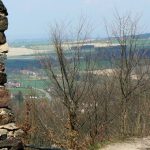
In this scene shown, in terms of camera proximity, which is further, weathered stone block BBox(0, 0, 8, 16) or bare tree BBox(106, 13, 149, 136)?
bare tree BBox(106, 13, 149, 136)

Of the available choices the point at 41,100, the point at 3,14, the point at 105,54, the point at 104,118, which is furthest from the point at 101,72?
the point at 3,14

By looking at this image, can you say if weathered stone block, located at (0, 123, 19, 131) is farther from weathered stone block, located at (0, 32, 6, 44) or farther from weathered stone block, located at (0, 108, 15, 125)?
weathered stone block, located at (0, 32, 6, 44)

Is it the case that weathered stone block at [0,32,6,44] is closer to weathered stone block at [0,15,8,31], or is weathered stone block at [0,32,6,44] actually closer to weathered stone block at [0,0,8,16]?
weathered stone block at [0,15,8,31]

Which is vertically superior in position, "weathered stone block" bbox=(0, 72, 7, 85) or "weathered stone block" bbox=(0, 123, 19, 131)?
"weathered stone block" bbox=(0, 72, 7, 85)

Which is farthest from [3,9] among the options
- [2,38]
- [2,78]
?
[2,78]

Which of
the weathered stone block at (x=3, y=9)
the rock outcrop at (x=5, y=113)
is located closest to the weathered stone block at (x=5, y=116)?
the rock outcrop at (x=5, y=113)

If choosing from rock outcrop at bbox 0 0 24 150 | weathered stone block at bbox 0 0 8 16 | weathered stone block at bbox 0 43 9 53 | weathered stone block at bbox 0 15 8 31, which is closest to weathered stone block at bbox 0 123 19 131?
rock outcrop at bbox 0 0 24 150

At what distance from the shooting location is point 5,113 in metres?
→ 4.36

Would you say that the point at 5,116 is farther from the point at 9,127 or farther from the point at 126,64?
the point at 126,64

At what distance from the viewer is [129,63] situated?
15102mm

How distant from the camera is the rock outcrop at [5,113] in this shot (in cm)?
434

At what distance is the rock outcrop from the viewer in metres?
4.34

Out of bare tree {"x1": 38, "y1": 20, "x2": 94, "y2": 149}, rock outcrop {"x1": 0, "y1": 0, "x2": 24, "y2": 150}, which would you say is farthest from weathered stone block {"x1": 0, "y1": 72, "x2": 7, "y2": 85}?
bare tree {"x1": 38, "y1": 20, "x2": 94, "y2": 149}

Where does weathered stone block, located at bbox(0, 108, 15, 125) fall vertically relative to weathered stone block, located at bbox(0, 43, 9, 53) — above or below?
below
